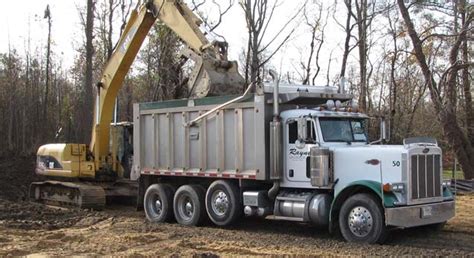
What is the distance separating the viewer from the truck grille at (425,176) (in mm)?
10484

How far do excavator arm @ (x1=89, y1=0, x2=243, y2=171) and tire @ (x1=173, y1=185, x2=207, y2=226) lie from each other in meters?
2.20

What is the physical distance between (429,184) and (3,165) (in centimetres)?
1781

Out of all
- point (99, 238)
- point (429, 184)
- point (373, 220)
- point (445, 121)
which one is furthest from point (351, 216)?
point (445, 121)

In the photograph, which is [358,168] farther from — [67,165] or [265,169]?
[67,165]

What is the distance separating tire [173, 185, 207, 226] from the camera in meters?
13.3

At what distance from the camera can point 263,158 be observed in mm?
12102

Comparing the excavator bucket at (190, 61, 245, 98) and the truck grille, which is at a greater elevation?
the excavator bucket at (190, 61, 245, 98)

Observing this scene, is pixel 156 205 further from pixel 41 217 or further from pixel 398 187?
pixel 398 187

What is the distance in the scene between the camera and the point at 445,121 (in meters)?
25.9

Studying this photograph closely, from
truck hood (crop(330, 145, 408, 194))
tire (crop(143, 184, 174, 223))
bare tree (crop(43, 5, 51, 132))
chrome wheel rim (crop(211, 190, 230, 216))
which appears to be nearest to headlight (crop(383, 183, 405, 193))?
truck hood (crop(330, 145, 408, 194))

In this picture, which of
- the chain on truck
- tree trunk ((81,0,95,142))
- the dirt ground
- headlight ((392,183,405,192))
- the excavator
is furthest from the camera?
tree trunk ((81,0,95,142))

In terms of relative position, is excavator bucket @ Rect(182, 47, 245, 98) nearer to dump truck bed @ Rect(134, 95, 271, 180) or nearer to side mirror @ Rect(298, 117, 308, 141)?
dump truck bed @ Rect(134, 95, 271, 180)

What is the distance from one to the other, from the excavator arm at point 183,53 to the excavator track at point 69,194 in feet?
3.30

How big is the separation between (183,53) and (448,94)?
15.0 meters
